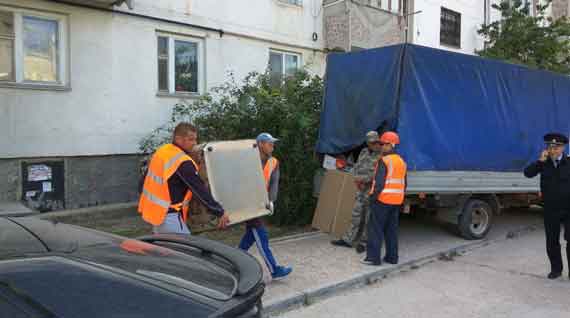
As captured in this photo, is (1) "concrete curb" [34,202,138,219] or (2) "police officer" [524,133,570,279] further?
(1) "concrete curb" [34,202,138,219]

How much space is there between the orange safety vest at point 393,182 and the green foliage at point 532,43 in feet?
38.6

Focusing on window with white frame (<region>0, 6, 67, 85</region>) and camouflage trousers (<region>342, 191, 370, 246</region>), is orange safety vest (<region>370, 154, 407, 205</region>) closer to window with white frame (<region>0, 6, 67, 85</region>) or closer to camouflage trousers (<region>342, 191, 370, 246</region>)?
camouflage trousers (<region>342, 191, 370, 246</region>)

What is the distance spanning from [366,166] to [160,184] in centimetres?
335

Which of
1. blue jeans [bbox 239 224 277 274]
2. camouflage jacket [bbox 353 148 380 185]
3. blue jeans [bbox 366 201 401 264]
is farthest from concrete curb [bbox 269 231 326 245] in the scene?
blue jeans [bbox 239 224 277 274]

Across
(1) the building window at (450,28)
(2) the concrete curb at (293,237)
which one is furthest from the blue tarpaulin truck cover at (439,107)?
(1) the building window at (450,28)

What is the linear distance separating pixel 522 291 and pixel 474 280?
536mm

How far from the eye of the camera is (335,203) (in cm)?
703

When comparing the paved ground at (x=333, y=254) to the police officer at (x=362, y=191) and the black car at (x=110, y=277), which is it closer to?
the police officer at (x=362, y=191)

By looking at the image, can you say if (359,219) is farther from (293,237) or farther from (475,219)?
(475,219)

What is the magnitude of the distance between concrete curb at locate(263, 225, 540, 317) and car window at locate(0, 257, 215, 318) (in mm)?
2755

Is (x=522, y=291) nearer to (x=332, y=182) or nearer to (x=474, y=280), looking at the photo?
(x=474, y=280)

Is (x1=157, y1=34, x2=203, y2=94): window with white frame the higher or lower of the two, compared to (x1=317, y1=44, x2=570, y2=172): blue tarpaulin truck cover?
higher

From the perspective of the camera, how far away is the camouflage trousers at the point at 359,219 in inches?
260

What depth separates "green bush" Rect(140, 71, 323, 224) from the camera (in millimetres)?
7891
